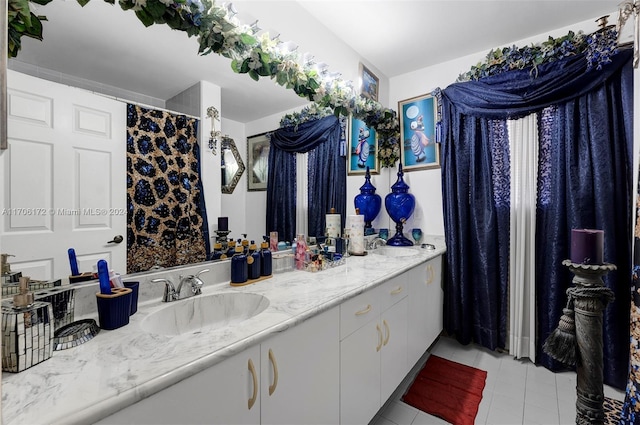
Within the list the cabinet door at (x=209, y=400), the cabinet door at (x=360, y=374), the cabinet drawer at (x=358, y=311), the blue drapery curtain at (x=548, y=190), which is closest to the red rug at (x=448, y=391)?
the blue drapery curtain at (x=548, y=190)

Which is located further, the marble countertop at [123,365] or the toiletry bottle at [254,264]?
the toiletry bottle at [254,264]

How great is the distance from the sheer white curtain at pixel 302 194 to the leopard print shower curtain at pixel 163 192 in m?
0.66

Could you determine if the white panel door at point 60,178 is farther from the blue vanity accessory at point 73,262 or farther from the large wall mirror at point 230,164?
the large wall mirror at point 230,164

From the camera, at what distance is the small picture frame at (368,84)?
7.56ft

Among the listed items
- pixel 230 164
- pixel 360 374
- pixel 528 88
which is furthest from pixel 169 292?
pixel 528 88

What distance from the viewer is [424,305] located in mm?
1941

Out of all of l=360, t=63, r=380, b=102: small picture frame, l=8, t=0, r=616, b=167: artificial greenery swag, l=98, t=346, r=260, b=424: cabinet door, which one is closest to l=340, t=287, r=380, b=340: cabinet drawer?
l=98, t=346, r=260, b=424: cabinet door

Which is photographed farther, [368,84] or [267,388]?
[368,84]

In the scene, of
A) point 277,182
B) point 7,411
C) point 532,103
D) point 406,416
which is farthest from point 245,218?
point 532,103

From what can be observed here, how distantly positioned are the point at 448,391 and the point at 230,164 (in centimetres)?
192

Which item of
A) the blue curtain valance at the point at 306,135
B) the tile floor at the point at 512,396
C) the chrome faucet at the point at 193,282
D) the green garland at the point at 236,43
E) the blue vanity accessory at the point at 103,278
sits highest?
the green garland at the point at 236,43

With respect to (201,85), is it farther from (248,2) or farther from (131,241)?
(131,241)

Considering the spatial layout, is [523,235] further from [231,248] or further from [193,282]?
[193,282]

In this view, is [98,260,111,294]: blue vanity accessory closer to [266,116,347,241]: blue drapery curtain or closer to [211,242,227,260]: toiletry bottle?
[211,242,227,260]: toiletry bottle
